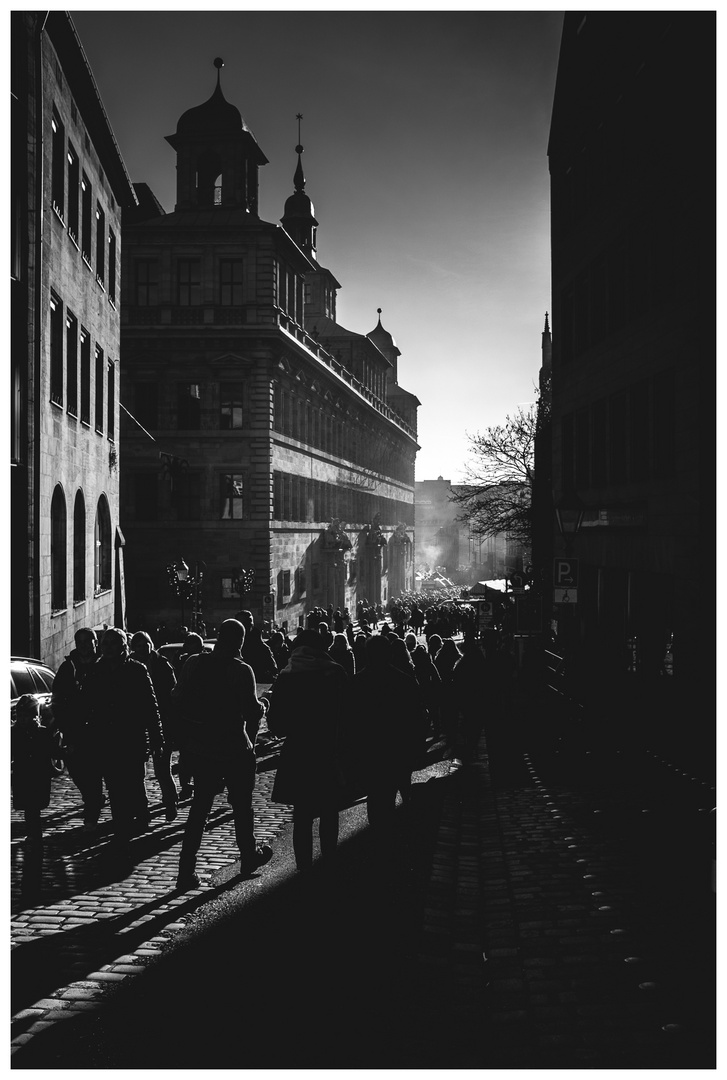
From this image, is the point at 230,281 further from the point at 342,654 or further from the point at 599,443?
the point at 342,654

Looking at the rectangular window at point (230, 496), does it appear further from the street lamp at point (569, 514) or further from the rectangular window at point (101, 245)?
the street lamp at point (569, 514)

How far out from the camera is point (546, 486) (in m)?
34.6

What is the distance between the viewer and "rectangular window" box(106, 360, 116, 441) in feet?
90.9

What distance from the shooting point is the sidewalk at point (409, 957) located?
4.48m

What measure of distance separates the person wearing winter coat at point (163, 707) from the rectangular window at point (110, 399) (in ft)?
57.4

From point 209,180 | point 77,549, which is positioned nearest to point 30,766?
point 77,549

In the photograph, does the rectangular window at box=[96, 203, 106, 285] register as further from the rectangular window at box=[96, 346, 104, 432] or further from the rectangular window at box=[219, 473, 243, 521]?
the rectangular window at box=[219, 473, 243, 521]

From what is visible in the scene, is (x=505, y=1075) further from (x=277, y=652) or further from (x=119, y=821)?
(x=277, y=652)

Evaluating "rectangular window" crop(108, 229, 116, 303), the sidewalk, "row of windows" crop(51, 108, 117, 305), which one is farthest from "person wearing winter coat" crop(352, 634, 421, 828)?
"rectangular window" crop(108, 229, 116, 303)

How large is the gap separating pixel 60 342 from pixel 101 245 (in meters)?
7.16

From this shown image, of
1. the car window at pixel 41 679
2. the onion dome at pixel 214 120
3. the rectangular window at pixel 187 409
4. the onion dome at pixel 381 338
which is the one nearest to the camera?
the car window at pixel 41 679

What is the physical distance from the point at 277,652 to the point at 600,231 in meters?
13.3

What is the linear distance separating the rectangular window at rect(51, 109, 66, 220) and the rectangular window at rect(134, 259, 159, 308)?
2226cm

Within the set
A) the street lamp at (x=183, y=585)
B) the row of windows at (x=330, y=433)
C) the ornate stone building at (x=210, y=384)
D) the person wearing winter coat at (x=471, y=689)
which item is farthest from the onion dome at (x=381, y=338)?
the person wearing winter coat at (x=471, y=689)
